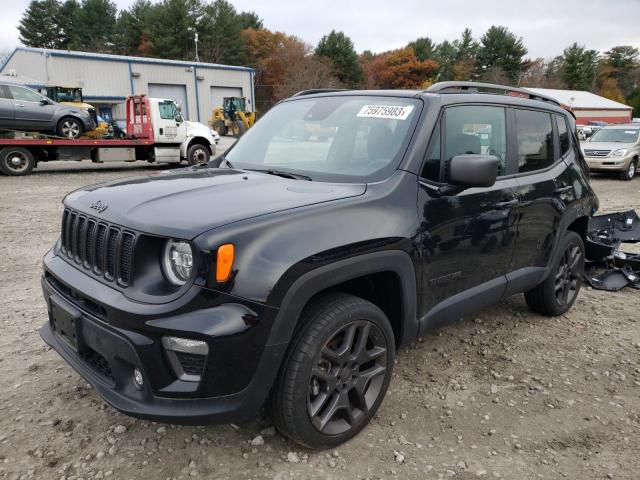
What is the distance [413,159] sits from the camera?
9.42 feet

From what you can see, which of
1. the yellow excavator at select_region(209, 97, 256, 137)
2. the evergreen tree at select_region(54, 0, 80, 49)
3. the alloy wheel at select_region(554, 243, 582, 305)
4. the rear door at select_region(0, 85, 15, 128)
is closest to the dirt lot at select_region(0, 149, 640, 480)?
the alloy wheel at select_region(554, 243, 582, 305)

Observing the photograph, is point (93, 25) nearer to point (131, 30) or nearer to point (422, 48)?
point (131, 30)

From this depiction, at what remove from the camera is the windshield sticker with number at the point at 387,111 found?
3.07 m

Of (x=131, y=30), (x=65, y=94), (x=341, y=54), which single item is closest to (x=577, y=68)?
(x=341, y=54)

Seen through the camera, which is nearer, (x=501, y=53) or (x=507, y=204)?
(x=507, y=204)

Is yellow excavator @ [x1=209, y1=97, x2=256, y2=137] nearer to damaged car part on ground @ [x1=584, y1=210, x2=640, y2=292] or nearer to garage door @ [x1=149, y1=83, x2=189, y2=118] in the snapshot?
garage door @ [x1=149, y1=83, x2=189, y2=118]

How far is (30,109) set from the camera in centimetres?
1473

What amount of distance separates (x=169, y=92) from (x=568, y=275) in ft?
150

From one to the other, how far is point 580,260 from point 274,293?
3.48 m

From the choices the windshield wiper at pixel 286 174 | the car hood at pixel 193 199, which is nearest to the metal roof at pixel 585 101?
the windshield wiper at pixel 286 174

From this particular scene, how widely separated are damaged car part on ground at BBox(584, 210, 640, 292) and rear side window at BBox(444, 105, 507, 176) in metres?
2.42

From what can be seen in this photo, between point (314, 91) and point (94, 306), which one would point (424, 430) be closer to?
point (94, 306)

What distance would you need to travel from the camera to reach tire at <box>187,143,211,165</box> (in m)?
17.2

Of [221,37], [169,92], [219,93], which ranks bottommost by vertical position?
[169,92]
